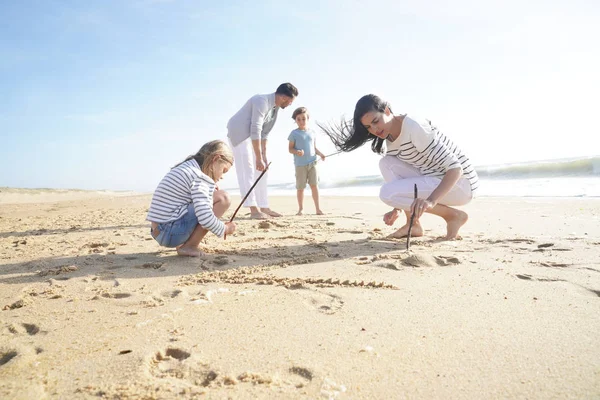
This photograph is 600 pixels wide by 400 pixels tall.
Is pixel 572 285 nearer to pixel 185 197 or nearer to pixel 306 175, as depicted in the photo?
pixel 185 197

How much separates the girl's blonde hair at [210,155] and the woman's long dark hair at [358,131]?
105 centimetres

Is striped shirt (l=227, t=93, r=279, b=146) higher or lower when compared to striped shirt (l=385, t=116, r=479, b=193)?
higher

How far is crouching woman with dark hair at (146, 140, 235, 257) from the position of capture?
2.99 metres

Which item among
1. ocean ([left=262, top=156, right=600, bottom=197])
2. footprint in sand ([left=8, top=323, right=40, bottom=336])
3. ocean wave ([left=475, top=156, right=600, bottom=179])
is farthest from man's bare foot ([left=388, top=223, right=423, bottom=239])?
ocean wave ([left=475, top=156, right=600, bottom=179])

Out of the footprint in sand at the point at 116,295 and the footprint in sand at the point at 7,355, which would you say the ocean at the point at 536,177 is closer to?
the footprint in sand at the point at 116,295

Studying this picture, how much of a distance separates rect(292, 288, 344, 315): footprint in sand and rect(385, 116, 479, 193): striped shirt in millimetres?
1694

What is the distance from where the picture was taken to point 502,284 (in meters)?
2.32

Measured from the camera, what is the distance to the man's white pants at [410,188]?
12.0 ft

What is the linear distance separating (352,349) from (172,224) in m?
1.92

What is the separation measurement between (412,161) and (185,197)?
1.92 m

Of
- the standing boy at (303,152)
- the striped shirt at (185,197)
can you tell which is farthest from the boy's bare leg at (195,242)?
the standing boy at (303,152)

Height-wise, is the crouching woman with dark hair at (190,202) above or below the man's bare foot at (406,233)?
above

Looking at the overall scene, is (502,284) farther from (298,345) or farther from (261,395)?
(261,395)

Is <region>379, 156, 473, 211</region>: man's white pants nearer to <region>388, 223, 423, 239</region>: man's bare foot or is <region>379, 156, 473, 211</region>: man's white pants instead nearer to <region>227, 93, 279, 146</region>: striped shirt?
<region>388, 223, 423, 239</region>: man's bare foot
